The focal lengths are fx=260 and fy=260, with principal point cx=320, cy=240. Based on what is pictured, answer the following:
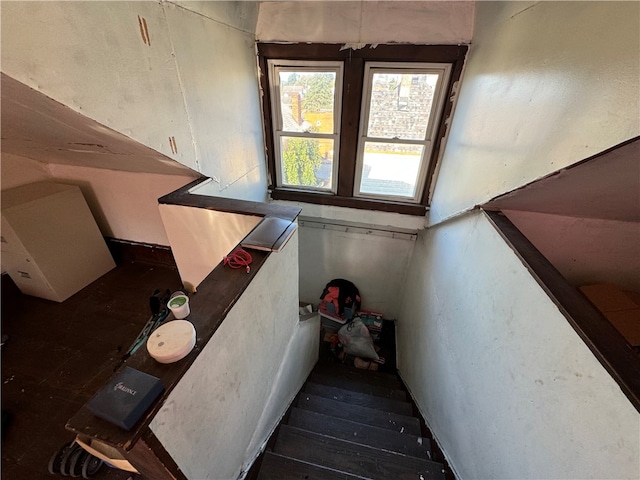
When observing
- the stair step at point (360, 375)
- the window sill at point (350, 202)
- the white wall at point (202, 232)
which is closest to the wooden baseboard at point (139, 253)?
the white wall at point (202, 232)

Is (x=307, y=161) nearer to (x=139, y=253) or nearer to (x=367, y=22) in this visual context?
(x=367, y=22)

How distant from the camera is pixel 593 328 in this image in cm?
74

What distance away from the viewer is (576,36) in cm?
81

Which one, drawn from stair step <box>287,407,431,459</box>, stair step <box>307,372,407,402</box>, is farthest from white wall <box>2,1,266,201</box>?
stair step <box>307,372,407,402</box>

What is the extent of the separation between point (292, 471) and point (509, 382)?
113cm

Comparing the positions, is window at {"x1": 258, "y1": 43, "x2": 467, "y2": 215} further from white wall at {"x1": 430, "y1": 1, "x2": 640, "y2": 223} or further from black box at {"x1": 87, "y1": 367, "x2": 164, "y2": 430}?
black box at {"x1": 87, "y1": 367, "x2": 164, "y2": 430}

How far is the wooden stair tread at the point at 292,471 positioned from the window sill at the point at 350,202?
80.7 inches

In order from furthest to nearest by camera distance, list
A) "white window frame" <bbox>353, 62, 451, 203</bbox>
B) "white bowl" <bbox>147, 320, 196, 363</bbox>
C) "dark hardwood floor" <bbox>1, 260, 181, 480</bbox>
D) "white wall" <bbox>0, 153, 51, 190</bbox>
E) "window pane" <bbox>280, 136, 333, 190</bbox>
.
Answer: "window pane" <bbox>280, 136, 333, 190</bbox> → "white window frame" <bbox>353, 62, 451, 203</bbox> → "white wall" <bbox>0, 153, 51, 190</bbox> → "dark hardwood floor" <bbox>1, 260, 181, 480</bbox> → "white bowl" <bbox>147, 320, 196, 363</bbox>

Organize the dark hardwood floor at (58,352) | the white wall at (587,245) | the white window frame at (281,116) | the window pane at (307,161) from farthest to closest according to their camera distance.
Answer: the window pane at (307,161) → the white window frame at (281,116) → the white wall at (587,245) → the dark hardwood floor at (58,352)

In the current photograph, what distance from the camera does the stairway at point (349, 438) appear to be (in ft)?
4.52

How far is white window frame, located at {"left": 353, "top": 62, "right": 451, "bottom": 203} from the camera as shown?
1.99 meters

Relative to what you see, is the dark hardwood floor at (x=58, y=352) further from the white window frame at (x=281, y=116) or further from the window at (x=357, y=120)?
the window at (x=357, y=120)

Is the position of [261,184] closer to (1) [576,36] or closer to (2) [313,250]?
(2) [313,250]

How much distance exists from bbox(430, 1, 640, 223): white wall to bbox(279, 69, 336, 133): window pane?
1.09 m
